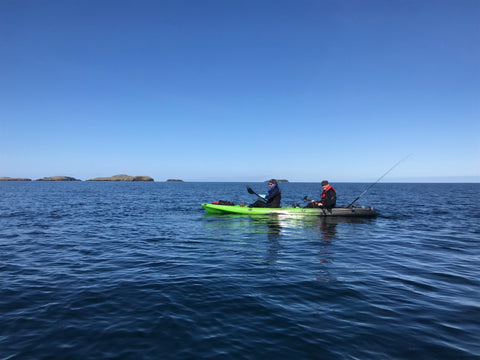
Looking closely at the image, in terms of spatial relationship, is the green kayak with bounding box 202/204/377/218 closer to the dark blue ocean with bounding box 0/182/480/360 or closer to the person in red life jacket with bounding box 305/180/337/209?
the person in red life jacket with bounding box 305/180/337/209

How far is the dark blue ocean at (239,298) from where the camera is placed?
3.97 m

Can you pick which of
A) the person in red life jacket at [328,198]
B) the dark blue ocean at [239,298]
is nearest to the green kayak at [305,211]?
the person in red life jacket at [328,198]

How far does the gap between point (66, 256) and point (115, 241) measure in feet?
7.76

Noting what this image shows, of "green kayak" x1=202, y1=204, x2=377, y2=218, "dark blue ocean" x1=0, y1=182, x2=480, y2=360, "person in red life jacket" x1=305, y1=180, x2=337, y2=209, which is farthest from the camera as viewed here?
"green kayak" x1=202, y1=204, x2=377, y2=218

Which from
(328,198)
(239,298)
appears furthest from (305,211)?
(239,298)

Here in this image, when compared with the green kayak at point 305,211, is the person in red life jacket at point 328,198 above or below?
above

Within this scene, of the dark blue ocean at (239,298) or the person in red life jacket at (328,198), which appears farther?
the person in red life jacket at (328,198)

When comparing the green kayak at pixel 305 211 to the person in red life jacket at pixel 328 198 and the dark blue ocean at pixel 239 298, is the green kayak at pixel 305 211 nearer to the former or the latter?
the person in red life jacket at pixel 328 198

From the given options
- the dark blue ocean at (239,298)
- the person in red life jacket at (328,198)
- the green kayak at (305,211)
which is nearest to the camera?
the dark blue ocean at (239,298)

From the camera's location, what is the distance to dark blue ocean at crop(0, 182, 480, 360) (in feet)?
13.0

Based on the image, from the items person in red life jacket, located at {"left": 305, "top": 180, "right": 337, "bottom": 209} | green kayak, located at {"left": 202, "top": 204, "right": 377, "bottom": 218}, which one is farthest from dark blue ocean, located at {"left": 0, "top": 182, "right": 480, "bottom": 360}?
green kayak, located at {"left": 202, "top": 204, "right": 377, "bottom": 218}

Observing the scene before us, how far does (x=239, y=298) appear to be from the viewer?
5.58 metres

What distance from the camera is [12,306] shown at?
5.25 metres

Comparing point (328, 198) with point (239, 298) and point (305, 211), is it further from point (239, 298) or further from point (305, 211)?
point (239, 298)
